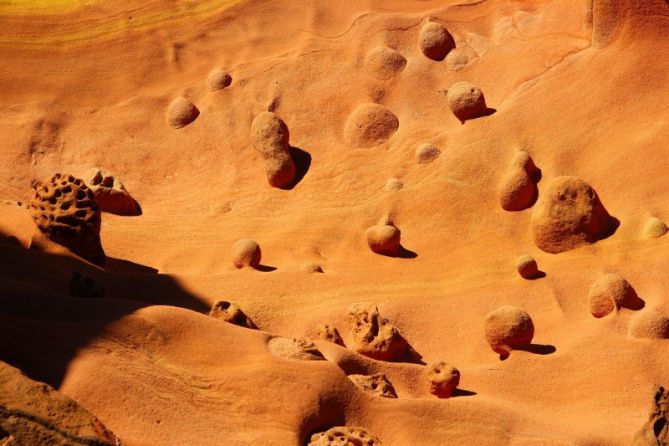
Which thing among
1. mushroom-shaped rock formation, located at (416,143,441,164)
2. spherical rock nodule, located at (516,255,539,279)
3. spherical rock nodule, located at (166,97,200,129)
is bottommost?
spherical rock nodule, located at (516,255,539,279)

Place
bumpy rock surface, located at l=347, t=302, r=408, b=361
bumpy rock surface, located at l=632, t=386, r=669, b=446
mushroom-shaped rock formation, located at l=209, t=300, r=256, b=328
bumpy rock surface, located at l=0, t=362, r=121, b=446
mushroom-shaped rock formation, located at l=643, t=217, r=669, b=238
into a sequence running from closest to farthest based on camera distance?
bumpy rock surface, located at l=0, t=362, r=121, b=446 → bumpy rock surface, located at l=632, t=386, r=669, b=446 → mushroom-shaped rock formation, located at l=209, t=300, r=256, b=328 → bumpy rock surface, located at l=347, t=302, r=408, b=361 → mushroom-shaped rock formation, located at l=643, t=217, r=669, b=238

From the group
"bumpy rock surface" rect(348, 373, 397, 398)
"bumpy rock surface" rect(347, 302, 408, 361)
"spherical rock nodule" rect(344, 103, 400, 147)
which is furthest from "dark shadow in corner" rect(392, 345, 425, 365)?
"spherical rock nodule" rect(344, 103, 400, 147)

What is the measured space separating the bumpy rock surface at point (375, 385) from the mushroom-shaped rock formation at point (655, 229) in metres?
2.77

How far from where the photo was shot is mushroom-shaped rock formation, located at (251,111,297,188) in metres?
8.14

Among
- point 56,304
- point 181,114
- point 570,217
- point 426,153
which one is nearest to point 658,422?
point 570,217

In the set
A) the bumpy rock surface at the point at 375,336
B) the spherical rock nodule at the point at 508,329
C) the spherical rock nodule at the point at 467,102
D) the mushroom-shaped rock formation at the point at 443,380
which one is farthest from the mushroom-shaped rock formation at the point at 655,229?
the mushroom-shaped rock formation at the point at 443,380

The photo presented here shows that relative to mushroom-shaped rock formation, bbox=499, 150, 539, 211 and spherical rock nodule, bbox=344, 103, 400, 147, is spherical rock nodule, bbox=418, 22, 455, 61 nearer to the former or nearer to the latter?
spherical rock nodule, bbox=344, 103, 400, 147

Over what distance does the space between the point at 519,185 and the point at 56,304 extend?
3.90m

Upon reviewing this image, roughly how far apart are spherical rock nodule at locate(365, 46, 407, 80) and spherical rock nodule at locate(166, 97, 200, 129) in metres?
1.68

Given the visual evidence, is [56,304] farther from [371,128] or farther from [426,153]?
[371,128]

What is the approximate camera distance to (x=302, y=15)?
30.6 ft

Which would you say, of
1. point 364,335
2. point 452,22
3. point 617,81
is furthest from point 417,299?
point 452,22

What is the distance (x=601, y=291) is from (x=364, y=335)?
5.77 ft

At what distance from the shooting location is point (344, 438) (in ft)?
14.6
